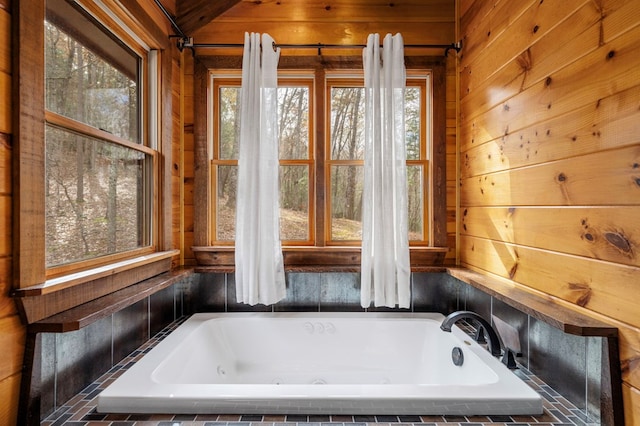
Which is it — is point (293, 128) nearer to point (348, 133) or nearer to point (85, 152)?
point (348, 133)

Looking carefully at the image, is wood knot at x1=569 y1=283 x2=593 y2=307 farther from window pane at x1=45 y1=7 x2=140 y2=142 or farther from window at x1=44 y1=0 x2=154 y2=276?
window pane at x1=45 y1=7 x2=140 y2=142

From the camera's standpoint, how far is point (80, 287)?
123 centimetres

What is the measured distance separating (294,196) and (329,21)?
1095 mm

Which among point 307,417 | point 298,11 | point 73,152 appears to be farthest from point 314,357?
point 298,11

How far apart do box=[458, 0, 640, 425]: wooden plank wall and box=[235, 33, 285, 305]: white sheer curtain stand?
44.1 inches

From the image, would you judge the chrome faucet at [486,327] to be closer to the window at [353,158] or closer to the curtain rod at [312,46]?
the window at [353,158]

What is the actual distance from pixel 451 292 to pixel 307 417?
4.25ft

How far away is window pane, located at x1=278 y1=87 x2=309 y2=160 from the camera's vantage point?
2.10 meters

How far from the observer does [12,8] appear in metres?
0.99

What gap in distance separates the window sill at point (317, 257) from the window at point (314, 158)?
0.24ft

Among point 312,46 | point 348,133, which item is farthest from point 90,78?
point 348,133

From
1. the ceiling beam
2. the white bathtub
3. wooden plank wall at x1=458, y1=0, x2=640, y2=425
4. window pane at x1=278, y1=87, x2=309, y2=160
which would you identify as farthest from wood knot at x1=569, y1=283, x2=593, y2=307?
the ceiling beam

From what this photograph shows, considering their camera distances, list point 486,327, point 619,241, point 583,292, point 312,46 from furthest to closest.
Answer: point 312,46 < point 486,327 < point 583,292 < point 619,241

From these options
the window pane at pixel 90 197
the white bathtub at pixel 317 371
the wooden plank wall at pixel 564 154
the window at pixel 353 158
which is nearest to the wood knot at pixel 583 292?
the wooden plank wall at pixel 564 154
